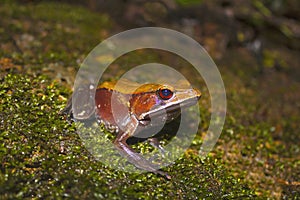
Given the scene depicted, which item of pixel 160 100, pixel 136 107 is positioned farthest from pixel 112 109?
pixel 160 100

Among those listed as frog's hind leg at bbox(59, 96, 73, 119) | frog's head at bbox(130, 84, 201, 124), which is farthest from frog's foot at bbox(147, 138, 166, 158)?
frog's hind leg at bbox(59, 96, 73, 119)

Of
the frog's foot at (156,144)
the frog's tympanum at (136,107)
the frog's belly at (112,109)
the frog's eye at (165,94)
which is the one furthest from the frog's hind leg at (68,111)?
the frog's eye at (165,94)

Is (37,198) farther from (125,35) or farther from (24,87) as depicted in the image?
(125,35)

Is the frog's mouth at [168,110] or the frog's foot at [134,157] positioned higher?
the frog's mouth at [168,110]

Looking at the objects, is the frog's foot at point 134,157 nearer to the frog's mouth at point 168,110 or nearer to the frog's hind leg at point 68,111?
the frog's mouth at point 168,110

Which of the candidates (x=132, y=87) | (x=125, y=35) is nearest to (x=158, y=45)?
(x=125, y=35)

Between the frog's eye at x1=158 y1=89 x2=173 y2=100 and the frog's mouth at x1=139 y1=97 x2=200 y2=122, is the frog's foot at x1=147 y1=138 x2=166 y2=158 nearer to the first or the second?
the frog's mouth at x1=139 y1=97 x2=200 y2=122

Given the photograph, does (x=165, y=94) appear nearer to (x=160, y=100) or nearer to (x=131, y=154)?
(x=160, y=100)

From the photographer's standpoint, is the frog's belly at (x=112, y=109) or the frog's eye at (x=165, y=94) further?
the frog's belly at (x=112, y=109)
